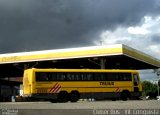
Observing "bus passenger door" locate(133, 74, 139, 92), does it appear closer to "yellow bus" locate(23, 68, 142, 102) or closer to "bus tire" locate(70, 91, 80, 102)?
"yellow bus" locate(23, 68, 142, 102)

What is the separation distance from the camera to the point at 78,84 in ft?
105

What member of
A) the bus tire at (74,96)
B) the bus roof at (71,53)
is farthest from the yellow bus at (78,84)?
the bus roof at (71,53)

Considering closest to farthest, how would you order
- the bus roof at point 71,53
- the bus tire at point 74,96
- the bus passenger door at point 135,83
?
the bus tire at point 74,96, the bus passenger door at point 135,83, the bus roof at point 71,53

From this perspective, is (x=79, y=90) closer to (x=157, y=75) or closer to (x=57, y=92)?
(x=57, y=92)

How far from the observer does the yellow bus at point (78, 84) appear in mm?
30578

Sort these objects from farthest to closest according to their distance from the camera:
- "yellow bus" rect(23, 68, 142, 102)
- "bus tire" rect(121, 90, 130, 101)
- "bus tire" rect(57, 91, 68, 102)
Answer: "bus tire" rect(121, 90, 130, 101)
"bus tire" rect(57, 91, 68, 102)
"yellow bus" rect(23, 68, 142, 102)

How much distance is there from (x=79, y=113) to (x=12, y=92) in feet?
217

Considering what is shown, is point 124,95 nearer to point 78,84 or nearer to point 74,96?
point 78,84

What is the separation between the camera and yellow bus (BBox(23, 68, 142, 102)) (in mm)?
30578

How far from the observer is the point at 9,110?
1076cm

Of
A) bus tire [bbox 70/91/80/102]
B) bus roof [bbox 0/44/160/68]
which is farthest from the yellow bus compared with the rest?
bus roof [bbox 0/44/160/68]

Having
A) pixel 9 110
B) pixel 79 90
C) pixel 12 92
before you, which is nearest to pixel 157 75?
pixel 12 92

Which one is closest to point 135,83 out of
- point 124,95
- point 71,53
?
point 124,95

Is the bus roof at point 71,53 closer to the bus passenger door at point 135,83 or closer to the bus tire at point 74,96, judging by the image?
the bus passenger door at point 135,83
